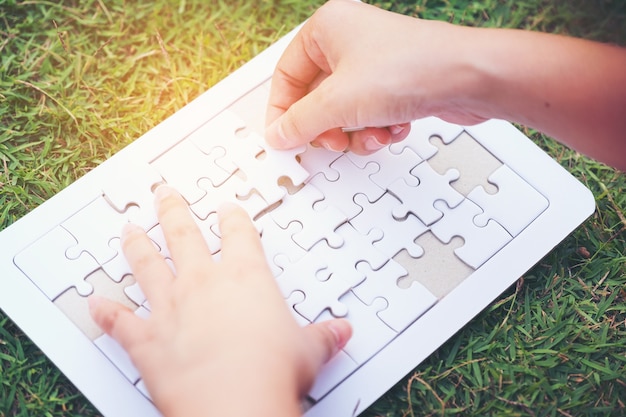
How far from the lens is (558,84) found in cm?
96

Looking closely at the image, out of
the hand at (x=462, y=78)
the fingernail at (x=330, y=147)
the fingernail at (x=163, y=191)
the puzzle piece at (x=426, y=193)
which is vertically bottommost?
the puzzle piece at (x=426, y=193)

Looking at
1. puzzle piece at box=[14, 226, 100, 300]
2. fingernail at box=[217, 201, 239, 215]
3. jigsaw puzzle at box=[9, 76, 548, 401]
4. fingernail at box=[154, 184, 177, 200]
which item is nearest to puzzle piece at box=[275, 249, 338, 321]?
jigsaw puzzle at box=[9, 76, 548, 401]

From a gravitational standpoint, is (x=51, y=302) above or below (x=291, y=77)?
below

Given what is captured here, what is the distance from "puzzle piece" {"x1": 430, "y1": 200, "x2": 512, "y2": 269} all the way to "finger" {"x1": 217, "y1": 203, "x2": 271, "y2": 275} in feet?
1.02

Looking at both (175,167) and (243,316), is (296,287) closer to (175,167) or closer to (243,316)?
(243,316)

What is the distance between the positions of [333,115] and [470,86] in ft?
0.70

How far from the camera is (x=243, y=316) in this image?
0.93 metres

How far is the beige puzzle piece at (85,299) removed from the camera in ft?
3.44

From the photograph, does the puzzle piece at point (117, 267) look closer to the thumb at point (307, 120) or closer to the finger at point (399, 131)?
the thumb at point (307, 120)

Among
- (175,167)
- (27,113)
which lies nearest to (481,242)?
(175,167)

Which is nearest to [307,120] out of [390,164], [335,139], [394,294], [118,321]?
[335,139]

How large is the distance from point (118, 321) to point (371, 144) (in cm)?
50

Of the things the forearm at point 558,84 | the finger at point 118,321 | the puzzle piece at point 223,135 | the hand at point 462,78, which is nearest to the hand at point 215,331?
the finger at point 118,321

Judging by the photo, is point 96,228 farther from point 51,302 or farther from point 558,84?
point 558,84
